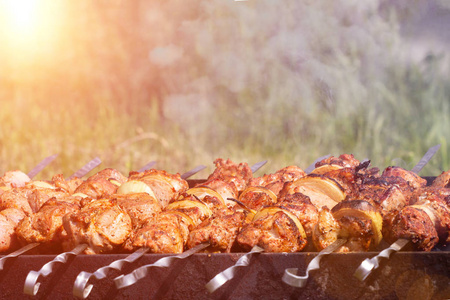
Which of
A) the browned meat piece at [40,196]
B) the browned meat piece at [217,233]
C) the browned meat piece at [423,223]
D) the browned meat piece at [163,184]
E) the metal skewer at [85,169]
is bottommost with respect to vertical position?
the browned meat piece at [423,223]

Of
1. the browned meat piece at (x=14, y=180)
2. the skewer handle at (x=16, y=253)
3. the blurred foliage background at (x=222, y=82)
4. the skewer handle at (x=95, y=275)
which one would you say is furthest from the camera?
the blurred foliage background at (x=222, y=82)

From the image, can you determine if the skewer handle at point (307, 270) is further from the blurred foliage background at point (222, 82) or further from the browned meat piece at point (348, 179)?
A: the blurred foliage background at point (222, 82)

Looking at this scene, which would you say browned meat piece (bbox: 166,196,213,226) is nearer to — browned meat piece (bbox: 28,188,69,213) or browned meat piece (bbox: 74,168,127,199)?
browned meat piece (bbox: 74,168,127,199)

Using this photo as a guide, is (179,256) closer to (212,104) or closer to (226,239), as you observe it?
(226,239)

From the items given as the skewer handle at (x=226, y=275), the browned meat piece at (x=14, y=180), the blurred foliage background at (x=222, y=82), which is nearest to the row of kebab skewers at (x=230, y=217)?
the skewer handle at (x=226, y=275)

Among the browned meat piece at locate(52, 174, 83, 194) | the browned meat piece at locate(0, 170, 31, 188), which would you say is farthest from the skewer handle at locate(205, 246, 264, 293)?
the browned meat piece at locate(0, 170, 31, 188)

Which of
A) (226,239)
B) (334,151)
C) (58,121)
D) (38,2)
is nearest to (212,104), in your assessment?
(334,151)

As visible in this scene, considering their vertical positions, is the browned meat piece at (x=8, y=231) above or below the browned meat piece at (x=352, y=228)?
above

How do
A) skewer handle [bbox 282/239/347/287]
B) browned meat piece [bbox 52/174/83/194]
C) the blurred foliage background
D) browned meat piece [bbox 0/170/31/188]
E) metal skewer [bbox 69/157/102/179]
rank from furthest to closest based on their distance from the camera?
the blurred foliage background → metal skewer [bbox 69/157/102/179] → browned meat piece [bbox 0/170/31/188] → browned meat piece [bbox 52/174/83/194] → skewer handle [bbox 282/239/347/287]
